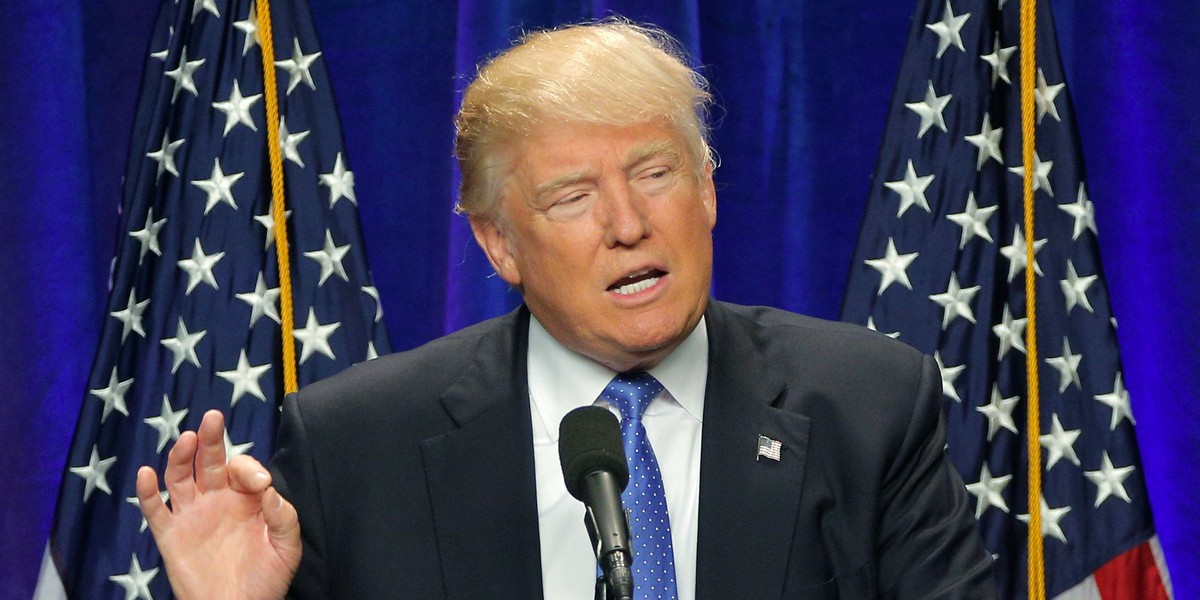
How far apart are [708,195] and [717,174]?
86cm

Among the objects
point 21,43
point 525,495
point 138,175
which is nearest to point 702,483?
point 525,495

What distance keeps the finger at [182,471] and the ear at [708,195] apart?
84 cm

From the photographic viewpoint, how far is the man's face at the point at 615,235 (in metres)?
2.04

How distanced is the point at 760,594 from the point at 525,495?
372mm

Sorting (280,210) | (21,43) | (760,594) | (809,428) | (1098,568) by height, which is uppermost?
(21,43)

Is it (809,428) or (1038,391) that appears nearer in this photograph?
(809,428)

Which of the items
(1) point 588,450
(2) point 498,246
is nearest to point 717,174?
(2) point 498,246

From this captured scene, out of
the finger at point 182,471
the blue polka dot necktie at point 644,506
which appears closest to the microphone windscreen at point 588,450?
the blue polka dot necktie at point 644,506

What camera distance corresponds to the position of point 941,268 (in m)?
2.79

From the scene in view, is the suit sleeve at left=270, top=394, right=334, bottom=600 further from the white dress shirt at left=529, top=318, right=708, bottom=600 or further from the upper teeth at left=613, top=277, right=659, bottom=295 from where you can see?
the upper teeth at left=613, top=277, right=659, bottom=295

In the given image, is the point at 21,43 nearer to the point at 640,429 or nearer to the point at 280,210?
the point at 280,210

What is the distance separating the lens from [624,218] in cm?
202

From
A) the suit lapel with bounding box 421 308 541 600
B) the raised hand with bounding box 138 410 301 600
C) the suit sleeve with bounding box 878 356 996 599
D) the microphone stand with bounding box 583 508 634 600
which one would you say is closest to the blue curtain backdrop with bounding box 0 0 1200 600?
the suit lapel with bounding box 421 308 541 600

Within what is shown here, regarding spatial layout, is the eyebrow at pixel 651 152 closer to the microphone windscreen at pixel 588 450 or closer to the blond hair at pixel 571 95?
the blond hair at pixel 571 95
